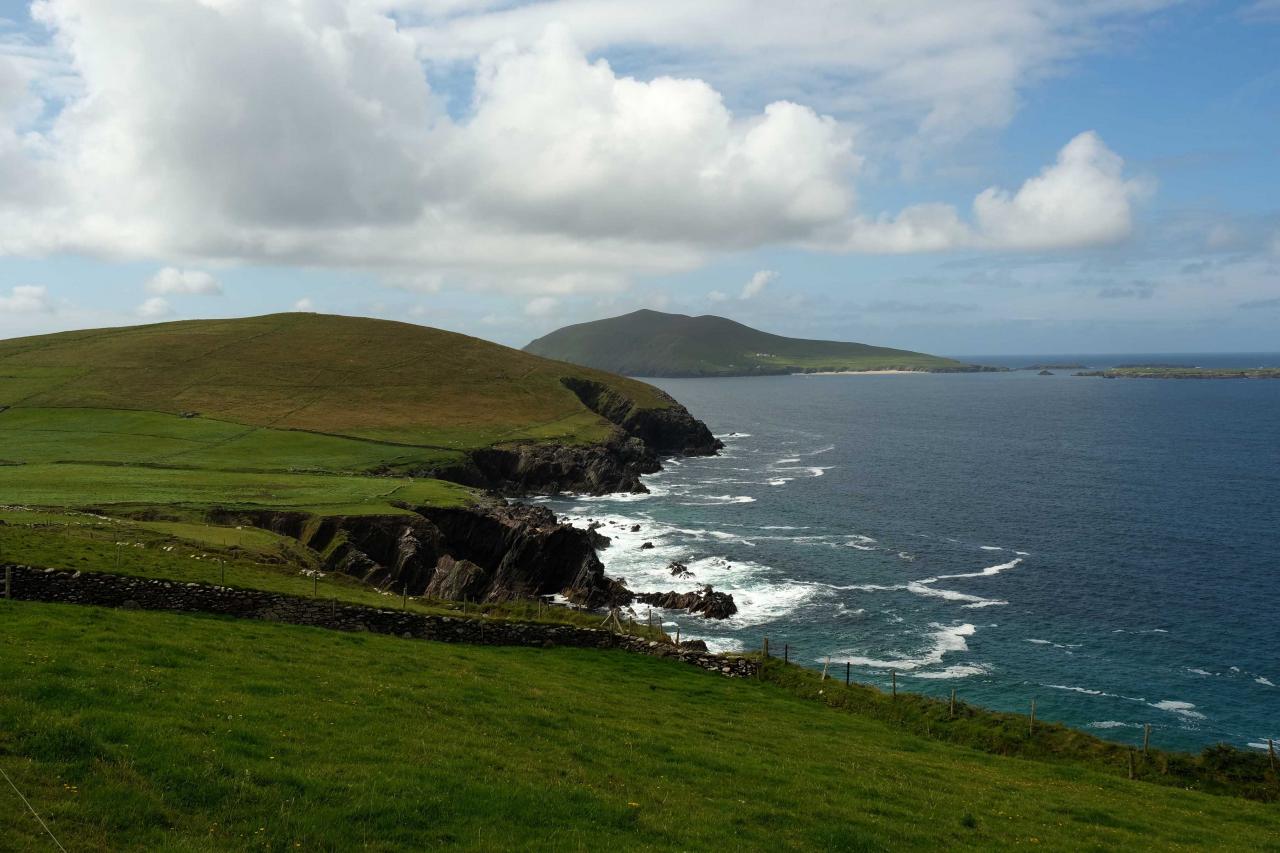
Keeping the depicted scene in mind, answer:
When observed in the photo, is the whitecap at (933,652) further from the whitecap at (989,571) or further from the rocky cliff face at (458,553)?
the rocky cliff face at (458,553)

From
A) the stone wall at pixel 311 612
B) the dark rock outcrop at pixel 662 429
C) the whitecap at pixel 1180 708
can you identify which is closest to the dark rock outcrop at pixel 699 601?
the stone wall at pixel 311 612

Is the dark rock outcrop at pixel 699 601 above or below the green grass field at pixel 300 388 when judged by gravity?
below

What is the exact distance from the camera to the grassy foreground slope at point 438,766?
52.1 ft

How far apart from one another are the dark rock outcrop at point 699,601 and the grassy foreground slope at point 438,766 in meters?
36.5

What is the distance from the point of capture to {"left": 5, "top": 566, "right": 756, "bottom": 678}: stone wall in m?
33.0

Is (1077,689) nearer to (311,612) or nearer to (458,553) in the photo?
(311,612)

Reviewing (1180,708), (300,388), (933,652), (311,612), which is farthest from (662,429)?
(311,612)

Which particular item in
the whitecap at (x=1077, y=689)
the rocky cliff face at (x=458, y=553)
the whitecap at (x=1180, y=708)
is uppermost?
the rocky cliff face at (x=458, y=553)

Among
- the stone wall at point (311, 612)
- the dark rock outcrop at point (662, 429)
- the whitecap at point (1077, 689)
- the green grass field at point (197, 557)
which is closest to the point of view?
the stone wall at point (311, 612)

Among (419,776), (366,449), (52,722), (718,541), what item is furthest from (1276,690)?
(366,449)

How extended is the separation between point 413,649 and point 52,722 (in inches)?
710

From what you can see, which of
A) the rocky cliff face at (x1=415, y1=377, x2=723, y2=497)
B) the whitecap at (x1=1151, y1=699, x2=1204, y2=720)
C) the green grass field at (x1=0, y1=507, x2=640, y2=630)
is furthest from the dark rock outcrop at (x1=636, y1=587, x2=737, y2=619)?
the rocky cliff face at (x1=415, y1=377, x2=723, y2=497)

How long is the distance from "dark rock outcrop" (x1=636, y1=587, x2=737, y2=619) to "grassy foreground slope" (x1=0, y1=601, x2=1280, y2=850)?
3654cm

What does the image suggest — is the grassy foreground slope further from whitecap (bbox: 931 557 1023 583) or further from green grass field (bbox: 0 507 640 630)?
whitecap (bbox: 931 557 1023 583)
